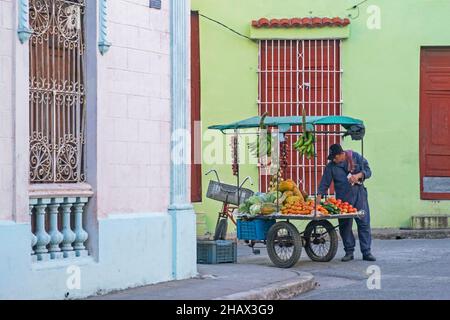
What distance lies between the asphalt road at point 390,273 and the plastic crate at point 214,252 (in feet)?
2.74

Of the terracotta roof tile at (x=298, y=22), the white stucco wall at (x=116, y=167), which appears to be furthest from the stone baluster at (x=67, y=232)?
the terracotta roof tile at (x=298, y=22)

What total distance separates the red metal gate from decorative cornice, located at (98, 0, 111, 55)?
795 cm

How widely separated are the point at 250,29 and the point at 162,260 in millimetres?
Result: 7728

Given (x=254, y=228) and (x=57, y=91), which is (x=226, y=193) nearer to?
(x=254, y=228)

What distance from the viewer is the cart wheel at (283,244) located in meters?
14.6

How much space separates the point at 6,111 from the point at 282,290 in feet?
12.5

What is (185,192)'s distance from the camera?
12836 mm

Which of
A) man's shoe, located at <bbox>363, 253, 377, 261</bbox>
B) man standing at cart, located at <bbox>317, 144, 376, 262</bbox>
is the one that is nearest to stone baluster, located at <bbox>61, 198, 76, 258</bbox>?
man standing at cart, located at <bbox>317, 144, 376, 262</bbox>

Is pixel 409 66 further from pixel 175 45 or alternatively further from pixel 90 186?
pixel 90 186

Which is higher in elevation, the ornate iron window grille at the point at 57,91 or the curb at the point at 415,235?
the ornate iron window grille at the point at 57,91

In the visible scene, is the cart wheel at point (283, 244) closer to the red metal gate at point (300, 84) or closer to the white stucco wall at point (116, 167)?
the white stucco wall at point (116, 167)

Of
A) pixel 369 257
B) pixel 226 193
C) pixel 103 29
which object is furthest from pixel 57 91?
pixel 369 257

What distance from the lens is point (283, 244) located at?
48.4 ft

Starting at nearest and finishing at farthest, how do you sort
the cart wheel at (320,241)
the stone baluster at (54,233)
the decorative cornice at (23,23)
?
the decorative cornice at (23,23)
the stone baluster at (54,233)
the cart wheel at (320,241)
